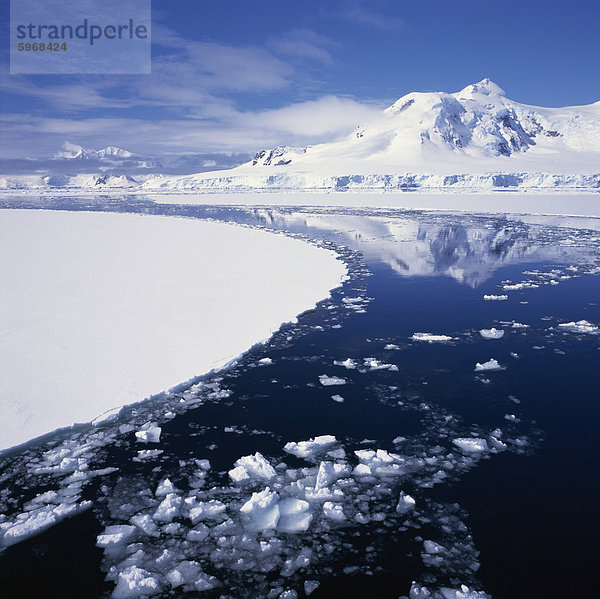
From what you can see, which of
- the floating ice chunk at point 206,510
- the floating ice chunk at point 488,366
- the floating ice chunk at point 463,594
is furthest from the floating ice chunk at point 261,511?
the floating ice chunk at point 488,366

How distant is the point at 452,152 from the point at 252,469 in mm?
124648

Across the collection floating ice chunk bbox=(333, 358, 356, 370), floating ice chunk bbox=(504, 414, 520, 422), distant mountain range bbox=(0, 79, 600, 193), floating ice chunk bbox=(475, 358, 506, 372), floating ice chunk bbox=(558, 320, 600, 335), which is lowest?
floating ice chunk bbox=(504, 414, 520, 422)

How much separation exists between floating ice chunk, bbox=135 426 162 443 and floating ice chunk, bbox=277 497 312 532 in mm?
1750

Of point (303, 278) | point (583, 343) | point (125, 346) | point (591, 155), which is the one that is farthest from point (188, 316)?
point (591, 155)

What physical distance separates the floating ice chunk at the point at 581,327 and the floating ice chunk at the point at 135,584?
7843mm

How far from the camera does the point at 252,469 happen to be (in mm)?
4391

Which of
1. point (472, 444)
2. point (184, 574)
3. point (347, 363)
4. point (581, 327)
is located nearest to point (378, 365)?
point (347, 363)

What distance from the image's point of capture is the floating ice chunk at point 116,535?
356 cm

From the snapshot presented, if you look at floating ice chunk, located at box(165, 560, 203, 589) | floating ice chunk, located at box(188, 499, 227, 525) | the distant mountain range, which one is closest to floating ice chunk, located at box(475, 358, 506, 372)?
floating ice chunk, located at box(188, 499, 227, 525)

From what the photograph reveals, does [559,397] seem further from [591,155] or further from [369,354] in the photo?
[591,155]

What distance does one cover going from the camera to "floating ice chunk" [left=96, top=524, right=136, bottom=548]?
11.7 ft

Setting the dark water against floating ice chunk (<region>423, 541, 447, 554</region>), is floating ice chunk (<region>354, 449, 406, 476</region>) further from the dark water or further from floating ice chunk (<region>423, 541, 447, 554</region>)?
floating ice chunk (<region>423, 541, 447, 554</region>)

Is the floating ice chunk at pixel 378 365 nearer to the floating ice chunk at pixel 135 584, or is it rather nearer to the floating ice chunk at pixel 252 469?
the floating ice chunk at pixel 252 469

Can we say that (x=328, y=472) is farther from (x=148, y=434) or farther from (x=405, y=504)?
(x=148, y=434)
